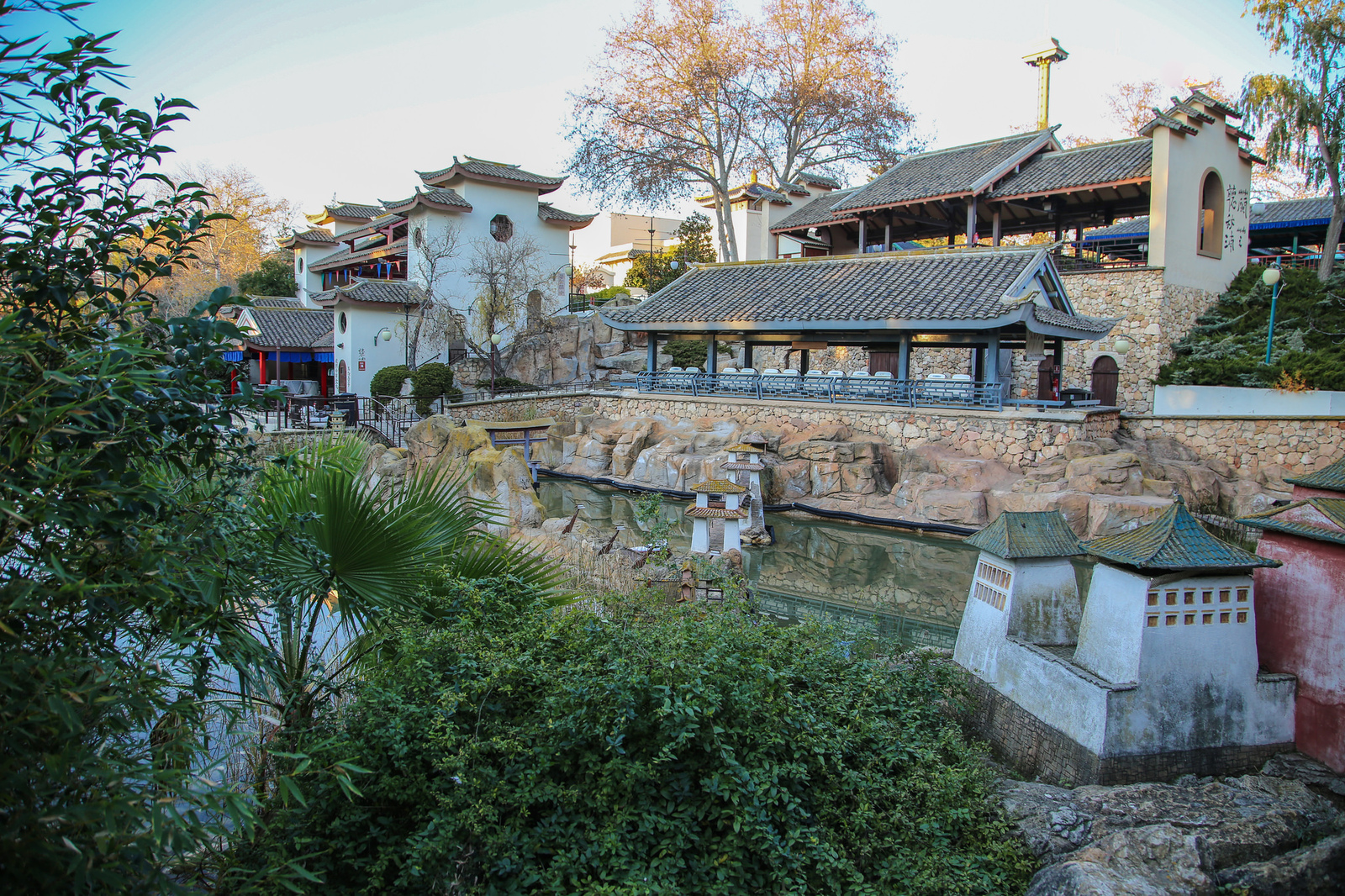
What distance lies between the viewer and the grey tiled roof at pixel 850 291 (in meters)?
18.2

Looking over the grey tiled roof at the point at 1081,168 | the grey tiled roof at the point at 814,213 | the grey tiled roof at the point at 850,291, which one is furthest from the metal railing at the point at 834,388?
the grey tiled roof at the point at 814,213

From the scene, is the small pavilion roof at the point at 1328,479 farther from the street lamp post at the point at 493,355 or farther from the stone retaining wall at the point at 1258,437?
the street lamp post at the point at 493,355

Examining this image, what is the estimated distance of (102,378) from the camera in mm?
2494

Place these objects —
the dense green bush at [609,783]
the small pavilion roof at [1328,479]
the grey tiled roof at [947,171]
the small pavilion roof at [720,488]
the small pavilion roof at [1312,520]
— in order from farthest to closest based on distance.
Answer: the grey tiled roof at [947,171] → the small pavilion roof at [720,488] → the small pavilion roof at [1328,479] → the small pavilion roof at [1312,520] → the dense green bush at [609,783]

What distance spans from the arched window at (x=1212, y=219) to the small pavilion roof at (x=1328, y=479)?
62.9 feet

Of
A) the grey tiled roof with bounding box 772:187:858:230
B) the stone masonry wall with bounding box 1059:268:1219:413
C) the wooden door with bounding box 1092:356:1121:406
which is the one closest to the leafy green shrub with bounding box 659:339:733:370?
the grey tiled roof with bounding box 772:187:858:230

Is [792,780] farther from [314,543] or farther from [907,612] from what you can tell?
[907,612]

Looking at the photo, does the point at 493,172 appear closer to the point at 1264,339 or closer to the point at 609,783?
the point at 1264,339

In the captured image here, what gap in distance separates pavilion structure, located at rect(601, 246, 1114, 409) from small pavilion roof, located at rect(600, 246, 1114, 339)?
3 cm

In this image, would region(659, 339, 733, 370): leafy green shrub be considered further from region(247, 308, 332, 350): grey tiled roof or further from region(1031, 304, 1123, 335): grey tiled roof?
region(1031, 304, 1123, 335): grey tiled roof

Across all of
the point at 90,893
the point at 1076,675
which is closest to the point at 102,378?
the point at 90,893

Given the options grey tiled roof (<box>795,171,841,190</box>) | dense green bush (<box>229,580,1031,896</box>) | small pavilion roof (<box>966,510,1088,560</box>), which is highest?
grey tiled roof (<box>795,171,841,190</box>)

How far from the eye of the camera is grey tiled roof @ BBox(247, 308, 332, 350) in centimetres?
3027

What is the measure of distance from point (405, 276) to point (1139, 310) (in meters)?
25.0
